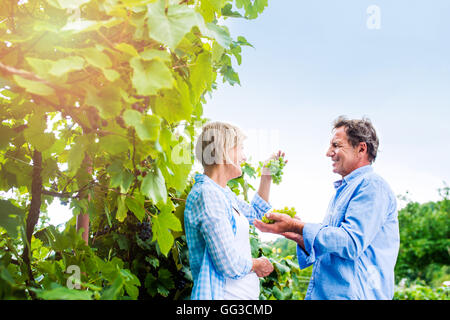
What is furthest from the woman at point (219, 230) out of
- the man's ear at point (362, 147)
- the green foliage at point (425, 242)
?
the green foliage at point (425, 242)

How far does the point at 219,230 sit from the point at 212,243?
53mm

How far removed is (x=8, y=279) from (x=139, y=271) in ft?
3.82

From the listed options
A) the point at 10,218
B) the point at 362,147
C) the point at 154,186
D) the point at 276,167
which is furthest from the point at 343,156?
the point at 10,218

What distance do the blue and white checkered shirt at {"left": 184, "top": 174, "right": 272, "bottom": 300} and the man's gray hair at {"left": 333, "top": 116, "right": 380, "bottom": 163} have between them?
872 mm

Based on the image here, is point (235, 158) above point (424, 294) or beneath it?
above

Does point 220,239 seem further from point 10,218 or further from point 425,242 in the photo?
A: point 425,242

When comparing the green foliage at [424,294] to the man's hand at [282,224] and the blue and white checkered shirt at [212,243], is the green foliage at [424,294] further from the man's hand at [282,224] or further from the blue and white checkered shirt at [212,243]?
the blue and white checkered shirt at [212,243]

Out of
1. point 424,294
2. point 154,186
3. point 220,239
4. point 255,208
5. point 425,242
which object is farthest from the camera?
point 425,242

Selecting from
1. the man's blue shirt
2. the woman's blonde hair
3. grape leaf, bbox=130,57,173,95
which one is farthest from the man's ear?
grape leaf, bbox=130,57,173,95

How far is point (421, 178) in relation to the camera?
21.8 meters

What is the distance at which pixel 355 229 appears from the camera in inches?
55.7

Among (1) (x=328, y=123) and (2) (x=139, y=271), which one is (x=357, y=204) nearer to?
(1) (x=328, y=123)

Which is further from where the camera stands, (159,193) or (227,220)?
(227,220)
